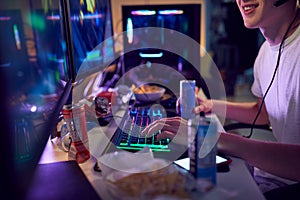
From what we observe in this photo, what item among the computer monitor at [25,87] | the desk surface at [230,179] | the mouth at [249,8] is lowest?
the desk surface at [230,179]

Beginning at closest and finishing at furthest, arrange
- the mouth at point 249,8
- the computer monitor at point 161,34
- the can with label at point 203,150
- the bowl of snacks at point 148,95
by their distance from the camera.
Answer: the can with label at point 203,150 < the mouth at point 249,8 < the bowl of snacks at point 148,95 < the computer monitor at point 161,34

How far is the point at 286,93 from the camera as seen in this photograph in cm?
106

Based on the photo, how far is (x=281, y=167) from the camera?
72 cm

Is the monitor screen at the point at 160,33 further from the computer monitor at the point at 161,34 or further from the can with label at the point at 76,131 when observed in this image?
the can with label at the point at 76,131

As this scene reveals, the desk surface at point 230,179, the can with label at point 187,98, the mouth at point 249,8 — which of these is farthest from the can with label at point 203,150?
the mouth at point 249,8

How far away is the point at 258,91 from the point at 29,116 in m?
1.14

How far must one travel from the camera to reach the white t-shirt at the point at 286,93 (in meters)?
1.03

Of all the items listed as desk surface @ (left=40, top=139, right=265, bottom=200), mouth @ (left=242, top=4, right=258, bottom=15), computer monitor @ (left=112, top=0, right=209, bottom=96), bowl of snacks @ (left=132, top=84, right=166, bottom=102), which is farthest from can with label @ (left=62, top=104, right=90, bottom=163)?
computer monitor @ (left=112, top=0, right=209, bottom=96)

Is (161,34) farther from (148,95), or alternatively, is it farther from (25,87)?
(25,87)

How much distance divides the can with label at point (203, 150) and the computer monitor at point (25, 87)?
30 cm

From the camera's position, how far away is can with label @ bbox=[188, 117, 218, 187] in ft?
1.81

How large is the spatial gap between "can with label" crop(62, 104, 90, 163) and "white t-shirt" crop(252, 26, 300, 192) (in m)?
0.66

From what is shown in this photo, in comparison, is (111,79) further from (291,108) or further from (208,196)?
(208,196)

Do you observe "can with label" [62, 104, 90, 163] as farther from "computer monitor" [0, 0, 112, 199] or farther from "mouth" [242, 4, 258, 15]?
"mouth" [242, 4, 258, 15]
